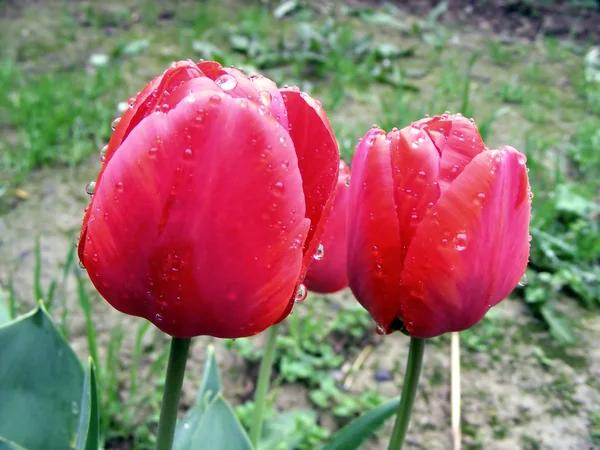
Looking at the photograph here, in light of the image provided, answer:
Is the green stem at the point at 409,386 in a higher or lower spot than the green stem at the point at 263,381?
higher

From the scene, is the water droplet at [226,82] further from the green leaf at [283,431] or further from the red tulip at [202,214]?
the green leaf at [283,431]

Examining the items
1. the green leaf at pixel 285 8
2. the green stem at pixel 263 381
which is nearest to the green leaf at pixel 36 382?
the green stem at pixel 263 381

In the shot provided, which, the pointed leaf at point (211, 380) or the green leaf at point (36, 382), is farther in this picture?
the pointed leaf at point (211, 380)

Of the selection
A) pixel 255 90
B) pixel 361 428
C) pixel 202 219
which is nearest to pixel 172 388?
pixel 202 219

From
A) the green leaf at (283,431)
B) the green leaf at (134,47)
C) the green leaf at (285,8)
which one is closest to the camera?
the green leaf at (283,431)

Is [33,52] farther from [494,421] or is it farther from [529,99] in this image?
[494,421]

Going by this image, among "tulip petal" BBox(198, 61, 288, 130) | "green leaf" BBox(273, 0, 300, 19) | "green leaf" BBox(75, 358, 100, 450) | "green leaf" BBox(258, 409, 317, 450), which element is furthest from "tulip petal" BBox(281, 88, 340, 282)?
"green leaf" BBox(273, 0, 300, 19)

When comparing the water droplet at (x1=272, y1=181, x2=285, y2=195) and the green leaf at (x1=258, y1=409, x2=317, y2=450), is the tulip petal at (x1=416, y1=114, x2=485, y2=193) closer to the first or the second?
the water droplet at (x1=272, y1=181, x2=285, y2=195)
